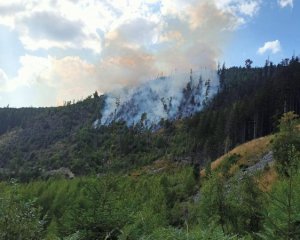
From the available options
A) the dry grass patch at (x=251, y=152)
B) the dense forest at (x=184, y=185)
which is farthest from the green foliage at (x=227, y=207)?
the dry grass patch at (x=251, y=152)

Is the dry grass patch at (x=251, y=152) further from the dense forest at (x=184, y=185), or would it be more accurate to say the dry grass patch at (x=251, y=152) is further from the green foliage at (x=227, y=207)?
the green foliage at (x=227, y=207)

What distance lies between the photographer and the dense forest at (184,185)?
1000cm

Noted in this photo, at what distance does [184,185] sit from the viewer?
227 ft

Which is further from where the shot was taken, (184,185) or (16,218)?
(184,185)

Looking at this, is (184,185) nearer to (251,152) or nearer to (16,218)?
(251,152)

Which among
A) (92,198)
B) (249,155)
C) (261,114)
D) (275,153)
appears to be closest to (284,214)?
(92,198)

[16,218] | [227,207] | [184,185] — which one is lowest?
[16,218]

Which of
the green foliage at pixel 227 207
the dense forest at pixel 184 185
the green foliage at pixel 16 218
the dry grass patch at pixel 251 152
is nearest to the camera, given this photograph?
the dense forest at pixel 184 185

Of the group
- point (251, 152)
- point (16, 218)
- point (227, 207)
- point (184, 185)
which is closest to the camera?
point (16, 218)

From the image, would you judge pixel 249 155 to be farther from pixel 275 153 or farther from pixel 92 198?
pixel 92 198

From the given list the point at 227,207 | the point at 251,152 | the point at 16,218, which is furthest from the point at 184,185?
the point at 16,218

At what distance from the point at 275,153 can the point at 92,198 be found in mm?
31880

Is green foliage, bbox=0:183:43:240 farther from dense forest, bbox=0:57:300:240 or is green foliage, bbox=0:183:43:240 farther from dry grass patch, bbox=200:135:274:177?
dry grass patch, bbox=200:135:274:177

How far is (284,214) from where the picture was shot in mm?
8617
